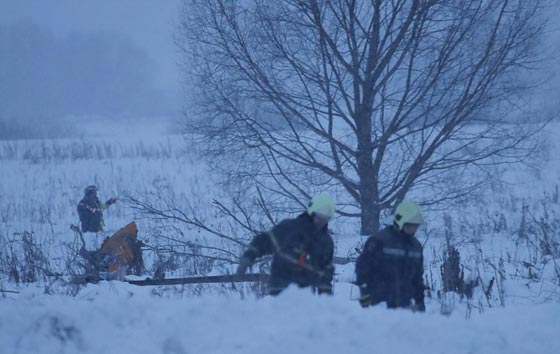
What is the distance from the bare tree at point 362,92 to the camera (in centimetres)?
818

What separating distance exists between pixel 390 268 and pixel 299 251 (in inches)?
30.3

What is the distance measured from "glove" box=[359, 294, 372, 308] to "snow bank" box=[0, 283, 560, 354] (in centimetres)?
32

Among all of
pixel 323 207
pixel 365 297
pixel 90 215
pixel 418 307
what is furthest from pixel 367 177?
pixel 90 215

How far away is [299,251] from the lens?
192 inches

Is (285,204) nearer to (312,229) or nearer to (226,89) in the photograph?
(226,89)

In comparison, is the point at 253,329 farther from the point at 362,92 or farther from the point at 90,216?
the point at 90,216

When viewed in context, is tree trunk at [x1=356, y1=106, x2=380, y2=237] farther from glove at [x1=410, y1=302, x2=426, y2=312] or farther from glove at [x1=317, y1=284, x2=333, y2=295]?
glove at [x1=317, y1=284, x2=333, y2=295]

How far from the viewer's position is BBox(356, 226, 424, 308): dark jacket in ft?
16.0

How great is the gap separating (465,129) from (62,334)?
645 cm

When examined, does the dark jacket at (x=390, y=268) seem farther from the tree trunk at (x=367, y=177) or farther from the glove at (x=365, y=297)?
the tree trunk at (x=367, y=177)

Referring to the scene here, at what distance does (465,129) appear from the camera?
8.70 m

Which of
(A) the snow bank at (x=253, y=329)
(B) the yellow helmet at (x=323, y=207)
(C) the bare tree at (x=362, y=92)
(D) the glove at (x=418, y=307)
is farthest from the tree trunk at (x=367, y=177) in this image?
(A) the snow bank at (x=253, y=329)

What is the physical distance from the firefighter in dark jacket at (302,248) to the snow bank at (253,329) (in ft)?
1.26

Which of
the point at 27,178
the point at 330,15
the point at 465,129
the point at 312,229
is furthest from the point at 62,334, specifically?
the point at 27,178
